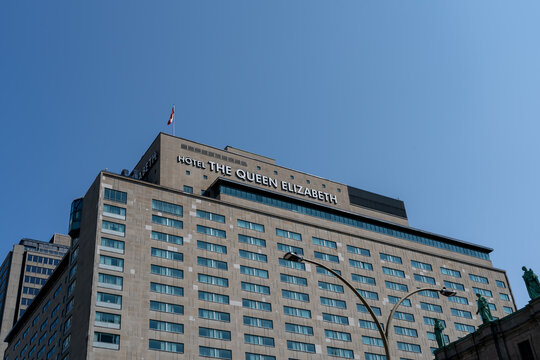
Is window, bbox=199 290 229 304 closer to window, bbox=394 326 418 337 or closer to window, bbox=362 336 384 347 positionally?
window, bbox=362 336 384 347

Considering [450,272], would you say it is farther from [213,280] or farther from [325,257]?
[213,280]

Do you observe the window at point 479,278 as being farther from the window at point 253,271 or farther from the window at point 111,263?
the window at point 111,263

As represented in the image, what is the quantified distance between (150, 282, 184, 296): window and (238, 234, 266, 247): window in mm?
14783

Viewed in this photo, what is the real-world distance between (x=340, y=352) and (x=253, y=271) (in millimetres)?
18617

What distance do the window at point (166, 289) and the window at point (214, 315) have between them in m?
4.03

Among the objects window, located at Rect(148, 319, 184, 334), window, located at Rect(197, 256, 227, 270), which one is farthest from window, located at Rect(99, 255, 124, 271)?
window, located at Rect(197, 256, 227, 270)

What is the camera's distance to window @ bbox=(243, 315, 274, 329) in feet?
295

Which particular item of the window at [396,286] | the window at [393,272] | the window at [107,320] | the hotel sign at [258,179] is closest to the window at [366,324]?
the window at [396,286]

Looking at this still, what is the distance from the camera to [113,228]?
87750mm

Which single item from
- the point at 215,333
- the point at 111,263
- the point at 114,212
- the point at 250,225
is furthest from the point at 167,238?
the point at 215,333

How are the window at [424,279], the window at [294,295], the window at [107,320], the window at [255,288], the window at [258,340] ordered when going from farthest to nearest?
the window at [424,279]
the window at [294,295]
the window at [255,288]
the window at [258,340]
the window at [107,320]

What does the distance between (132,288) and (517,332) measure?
4869 centimetres

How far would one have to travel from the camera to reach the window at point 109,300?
80.6m

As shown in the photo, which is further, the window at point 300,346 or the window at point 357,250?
the window at point 357,250
